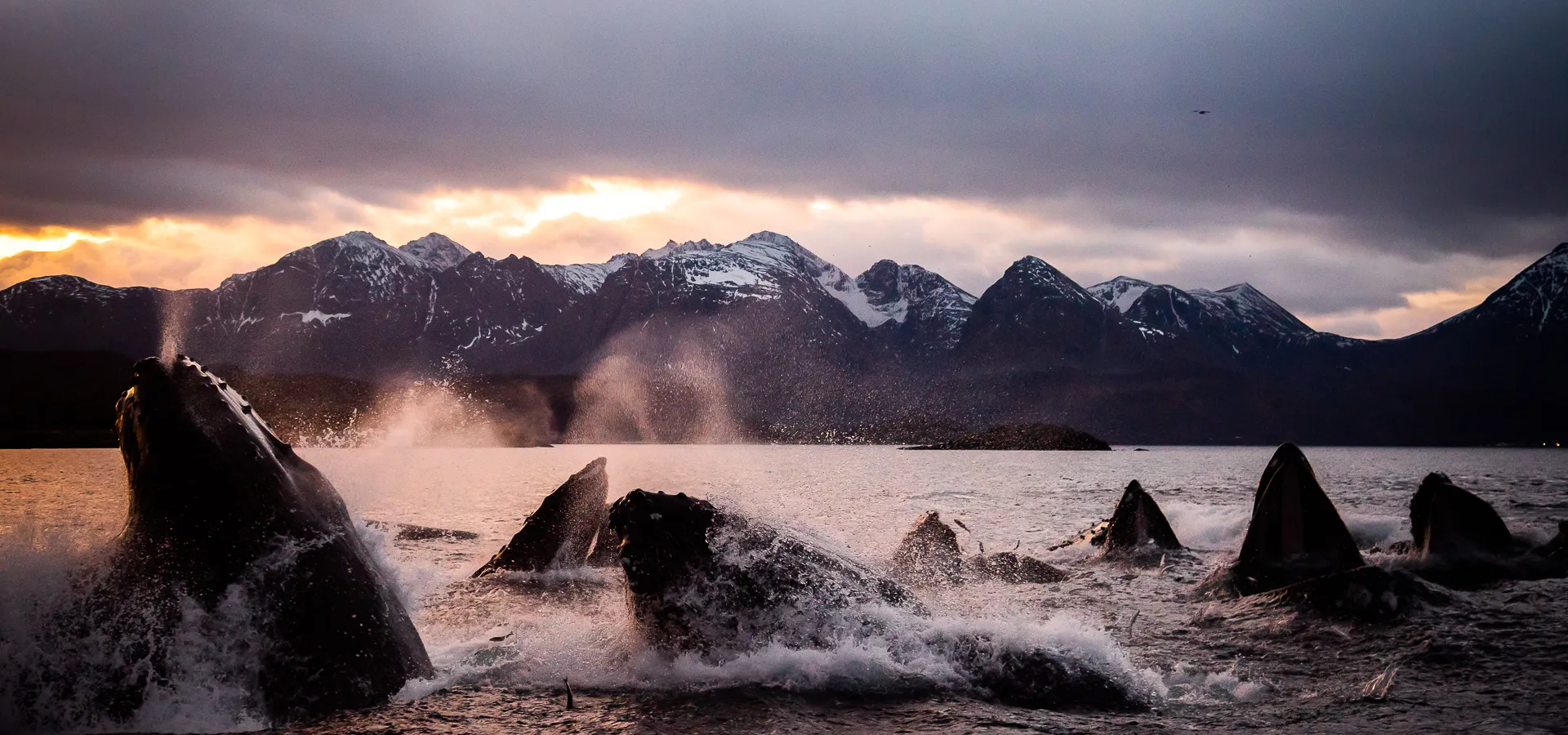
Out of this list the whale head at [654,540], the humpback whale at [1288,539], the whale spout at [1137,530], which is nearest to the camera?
the whale head at [654,540]

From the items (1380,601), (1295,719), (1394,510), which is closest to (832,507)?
(1394,510)

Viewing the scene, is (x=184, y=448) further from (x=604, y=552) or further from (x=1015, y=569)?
(x=1015, y=569)

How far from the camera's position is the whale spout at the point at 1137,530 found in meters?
20.2

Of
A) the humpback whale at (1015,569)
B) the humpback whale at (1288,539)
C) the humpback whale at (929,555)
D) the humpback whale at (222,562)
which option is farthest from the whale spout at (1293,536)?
the humpback whale at (222,562)

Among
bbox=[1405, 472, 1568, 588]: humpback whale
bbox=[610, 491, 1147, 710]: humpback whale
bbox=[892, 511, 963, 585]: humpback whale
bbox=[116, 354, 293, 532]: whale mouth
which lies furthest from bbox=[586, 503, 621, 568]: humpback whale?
bbox=[1405, 472, 1568, 588]: humpback whale

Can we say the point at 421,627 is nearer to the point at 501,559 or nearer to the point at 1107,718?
the point at 501,559

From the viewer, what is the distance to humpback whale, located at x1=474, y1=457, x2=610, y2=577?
16812 millimetres

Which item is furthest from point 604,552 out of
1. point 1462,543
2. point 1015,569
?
point 1462,543

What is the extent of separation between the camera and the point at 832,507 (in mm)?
43406

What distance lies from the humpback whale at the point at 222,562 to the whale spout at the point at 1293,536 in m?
12.4

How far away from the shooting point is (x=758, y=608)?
882 centimetres

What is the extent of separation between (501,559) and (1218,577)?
12.0 meters

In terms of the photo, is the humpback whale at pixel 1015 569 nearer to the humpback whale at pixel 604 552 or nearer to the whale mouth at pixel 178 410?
the humpback whale at pixel 604 552

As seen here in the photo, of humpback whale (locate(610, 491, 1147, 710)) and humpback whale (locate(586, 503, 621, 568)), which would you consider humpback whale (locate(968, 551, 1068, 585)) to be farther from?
humpback whale (locate(610, 491, 1147, 710))
